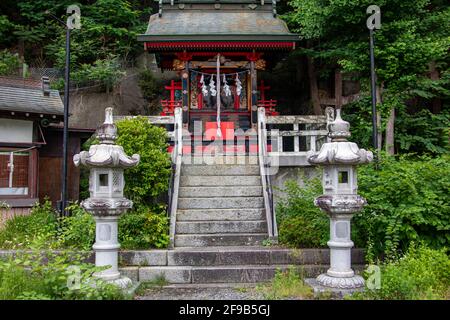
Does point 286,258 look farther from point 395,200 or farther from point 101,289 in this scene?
point 101,289

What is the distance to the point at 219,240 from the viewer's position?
810 centimetres

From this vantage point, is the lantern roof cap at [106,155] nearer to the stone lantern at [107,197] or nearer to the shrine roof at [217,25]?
the stone lantern at [107,197]

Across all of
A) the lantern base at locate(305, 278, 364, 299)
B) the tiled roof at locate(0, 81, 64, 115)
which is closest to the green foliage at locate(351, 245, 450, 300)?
the lantern base at locate(305, 278, 364, 299)

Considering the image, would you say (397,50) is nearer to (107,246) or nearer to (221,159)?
(221,159)

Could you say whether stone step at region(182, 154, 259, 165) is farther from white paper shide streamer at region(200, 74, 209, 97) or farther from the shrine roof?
the shrine roof

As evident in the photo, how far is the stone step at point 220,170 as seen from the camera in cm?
1020

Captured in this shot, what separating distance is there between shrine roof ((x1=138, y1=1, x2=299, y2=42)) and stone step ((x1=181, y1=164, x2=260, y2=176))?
5.66 metres

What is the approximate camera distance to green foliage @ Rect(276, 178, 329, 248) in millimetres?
7430

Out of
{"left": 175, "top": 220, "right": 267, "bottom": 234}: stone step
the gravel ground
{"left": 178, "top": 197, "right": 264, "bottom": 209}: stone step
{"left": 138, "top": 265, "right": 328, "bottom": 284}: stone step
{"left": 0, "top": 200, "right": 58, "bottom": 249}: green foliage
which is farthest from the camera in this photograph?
{"left": 178, "top": 197, "right": 264, "bottom": 209}: stone step

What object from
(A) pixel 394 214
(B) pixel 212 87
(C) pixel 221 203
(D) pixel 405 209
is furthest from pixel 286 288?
(B) pixel 212 87

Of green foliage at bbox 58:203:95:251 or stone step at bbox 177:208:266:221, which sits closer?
green foliage at bbox 58:203:95:251

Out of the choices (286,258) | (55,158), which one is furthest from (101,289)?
(55,158)

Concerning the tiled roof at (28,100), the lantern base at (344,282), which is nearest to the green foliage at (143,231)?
the lantern base at (344,282)

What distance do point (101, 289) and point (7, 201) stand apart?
6367mm
